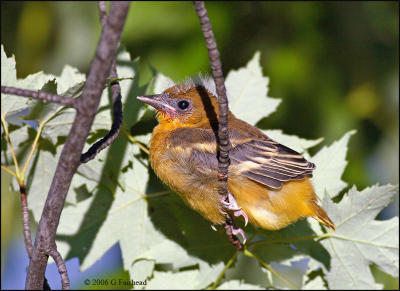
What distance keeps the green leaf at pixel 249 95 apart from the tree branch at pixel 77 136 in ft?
6.22

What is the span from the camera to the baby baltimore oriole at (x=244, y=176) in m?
3.25

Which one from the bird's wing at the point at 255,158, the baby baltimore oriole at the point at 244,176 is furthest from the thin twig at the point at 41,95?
the bird's wing at the point at 255,158

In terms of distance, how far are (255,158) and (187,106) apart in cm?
79

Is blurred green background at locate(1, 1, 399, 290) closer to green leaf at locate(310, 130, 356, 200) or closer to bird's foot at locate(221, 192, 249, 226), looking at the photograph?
green leaf at locate(310, 130, 356, 200)

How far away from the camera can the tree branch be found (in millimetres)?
1661

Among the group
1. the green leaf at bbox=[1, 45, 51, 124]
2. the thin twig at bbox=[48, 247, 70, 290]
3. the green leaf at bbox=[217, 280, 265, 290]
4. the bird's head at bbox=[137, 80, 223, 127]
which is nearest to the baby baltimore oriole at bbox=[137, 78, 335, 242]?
the bird's head at bbox=[137, 80, 223, 127]

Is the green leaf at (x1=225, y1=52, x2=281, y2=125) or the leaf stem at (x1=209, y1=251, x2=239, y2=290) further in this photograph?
the green leaf at (x1=225, y1=52, x2=281, y2=125)

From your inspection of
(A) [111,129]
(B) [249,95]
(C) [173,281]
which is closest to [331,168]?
(B) [249,95]

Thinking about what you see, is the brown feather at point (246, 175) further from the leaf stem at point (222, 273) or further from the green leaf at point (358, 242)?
the leaf stem at point (222, 273)

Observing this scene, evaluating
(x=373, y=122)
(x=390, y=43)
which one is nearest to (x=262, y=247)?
(x=373, y=122)

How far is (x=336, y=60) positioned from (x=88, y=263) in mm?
3034

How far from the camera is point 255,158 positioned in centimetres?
→ 340

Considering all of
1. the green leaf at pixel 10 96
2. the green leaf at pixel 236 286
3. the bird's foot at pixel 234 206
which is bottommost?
the green leaf at pixel 236 286

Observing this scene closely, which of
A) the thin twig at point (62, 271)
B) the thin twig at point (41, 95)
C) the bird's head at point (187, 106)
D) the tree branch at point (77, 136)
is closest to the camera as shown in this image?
the tree branch at point (77, 136)
